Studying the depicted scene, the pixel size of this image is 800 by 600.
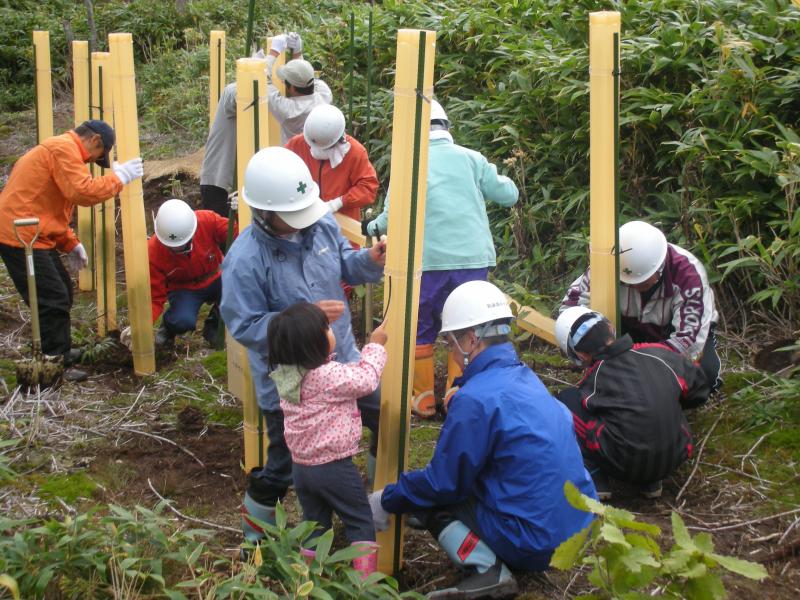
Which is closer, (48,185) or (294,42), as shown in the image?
(48,185)

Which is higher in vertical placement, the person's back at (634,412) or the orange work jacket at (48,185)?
the orange work jacket at (48,185)

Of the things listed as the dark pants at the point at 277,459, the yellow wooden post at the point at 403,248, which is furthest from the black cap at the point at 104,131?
the yellow wooden post at the point at 403,248

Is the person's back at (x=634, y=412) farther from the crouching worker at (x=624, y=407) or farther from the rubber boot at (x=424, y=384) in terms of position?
the rubber boot at (x=424, y=384)

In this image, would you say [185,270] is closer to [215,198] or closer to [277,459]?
[215,198]

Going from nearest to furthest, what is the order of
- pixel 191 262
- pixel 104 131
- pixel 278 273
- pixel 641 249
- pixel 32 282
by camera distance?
pixel 278 273
pixel 641 249
pixel 32 282
pixel 104 131
pixel 191 262

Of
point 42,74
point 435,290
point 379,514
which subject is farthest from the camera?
point 42,74

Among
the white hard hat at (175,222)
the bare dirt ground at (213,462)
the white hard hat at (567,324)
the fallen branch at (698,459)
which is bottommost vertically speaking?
the bare dirt ground at (213,462)

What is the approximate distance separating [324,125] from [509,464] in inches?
121

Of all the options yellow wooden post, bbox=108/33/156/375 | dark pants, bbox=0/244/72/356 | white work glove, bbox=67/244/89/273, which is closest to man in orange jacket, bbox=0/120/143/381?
dark pants, bbox=0/244/72/356

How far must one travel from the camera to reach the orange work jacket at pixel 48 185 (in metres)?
5.71

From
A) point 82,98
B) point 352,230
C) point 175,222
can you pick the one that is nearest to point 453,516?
point 352,230

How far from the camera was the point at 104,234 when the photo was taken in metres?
6.66

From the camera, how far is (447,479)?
132 inches

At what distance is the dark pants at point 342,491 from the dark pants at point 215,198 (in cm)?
404
